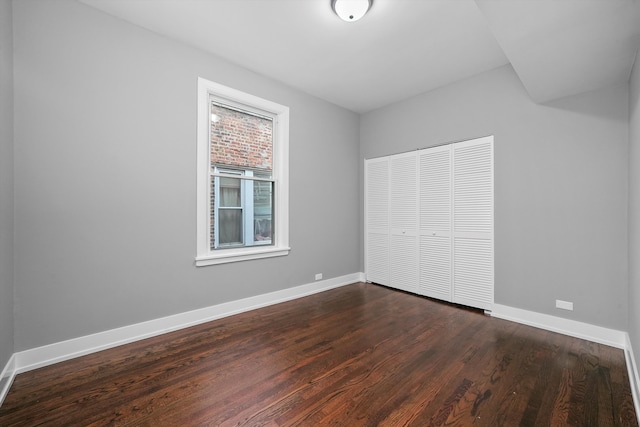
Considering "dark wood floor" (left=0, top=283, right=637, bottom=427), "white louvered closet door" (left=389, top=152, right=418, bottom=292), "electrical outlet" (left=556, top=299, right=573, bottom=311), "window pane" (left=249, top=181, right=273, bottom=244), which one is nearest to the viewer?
"dark wood floor" (left=0, top=283, right=637, bottom=427)

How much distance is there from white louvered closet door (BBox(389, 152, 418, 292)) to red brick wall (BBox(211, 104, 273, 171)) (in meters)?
1.99

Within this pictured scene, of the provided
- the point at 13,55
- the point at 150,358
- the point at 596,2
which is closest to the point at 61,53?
the point at 13,55

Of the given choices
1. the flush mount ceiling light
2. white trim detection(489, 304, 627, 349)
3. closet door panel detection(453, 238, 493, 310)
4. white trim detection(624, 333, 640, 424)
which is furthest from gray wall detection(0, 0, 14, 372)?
white trim detection(489, 304, 627, 349)

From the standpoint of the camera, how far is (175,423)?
5.20 feet

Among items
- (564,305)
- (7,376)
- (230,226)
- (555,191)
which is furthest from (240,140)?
(564,305)

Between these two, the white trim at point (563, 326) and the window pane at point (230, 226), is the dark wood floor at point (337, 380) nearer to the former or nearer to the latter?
the white trim at point (563, 326)

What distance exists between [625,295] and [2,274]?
5048mm

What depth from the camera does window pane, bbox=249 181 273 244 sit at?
371 centimetres

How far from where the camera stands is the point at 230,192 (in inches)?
136

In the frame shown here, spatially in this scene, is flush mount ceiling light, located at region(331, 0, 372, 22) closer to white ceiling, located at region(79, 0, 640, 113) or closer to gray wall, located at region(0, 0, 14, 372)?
white ceiling, located at region(79, 0, 640, 113)

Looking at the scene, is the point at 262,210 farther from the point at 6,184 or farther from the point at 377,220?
the point at 6,184

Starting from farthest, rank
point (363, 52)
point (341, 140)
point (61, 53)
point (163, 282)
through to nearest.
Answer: point (341, 140)
point (363, 52)
point (163, 282)
point (61, 53)

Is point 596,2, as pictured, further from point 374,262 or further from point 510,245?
point 374,262

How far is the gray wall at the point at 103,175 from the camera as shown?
2158 mm
